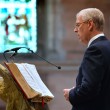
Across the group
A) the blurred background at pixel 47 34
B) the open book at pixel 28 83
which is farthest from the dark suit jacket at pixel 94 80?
the blurred background at pixel 47 34

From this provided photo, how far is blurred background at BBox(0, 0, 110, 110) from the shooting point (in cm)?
729

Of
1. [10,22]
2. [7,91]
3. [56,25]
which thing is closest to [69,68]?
[56,25]

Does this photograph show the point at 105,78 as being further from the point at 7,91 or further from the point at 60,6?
the point at 60,6

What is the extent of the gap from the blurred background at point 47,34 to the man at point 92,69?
4.04m

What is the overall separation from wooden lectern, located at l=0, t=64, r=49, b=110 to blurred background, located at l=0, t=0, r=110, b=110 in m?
3.93

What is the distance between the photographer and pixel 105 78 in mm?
3150

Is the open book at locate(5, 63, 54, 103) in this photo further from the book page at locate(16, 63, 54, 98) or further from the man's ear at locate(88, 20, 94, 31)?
the man's ear at locate(88, 20, 94, 31)

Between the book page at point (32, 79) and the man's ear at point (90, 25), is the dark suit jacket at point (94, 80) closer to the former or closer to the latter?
the man's ear at point (90, 25)

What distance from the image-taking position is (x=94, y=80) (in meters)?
3.08

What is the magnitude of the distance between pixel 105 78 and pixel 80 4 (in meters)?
4.41

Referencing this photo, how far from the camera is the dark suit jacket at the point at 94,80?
308 cm

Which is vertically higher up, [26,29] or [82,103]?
[82,103]

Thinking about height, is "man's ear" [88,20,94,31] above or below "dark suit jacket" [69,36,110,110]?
above

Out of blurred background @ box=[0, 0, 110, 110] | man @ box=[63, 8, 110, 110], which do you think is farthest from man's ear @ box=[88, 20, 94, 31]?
blurred background @ box=[0, 0, 110, 110]
